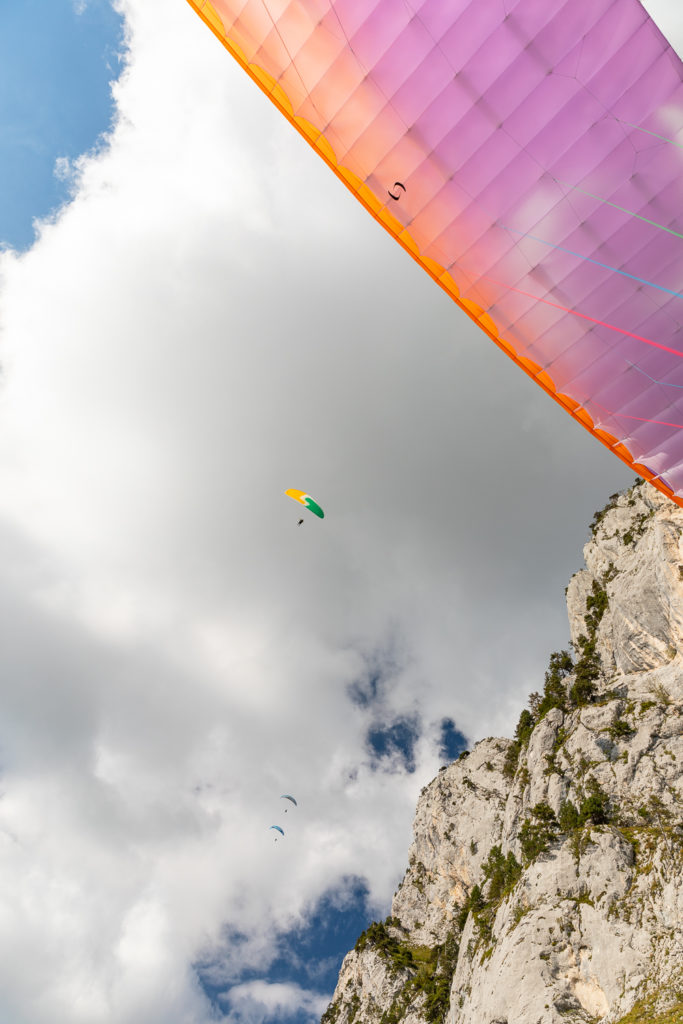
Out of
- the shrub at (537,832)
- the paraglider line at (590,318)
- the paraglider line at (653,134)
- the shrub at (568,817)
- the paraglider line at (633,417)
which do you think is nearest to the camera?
the paraglider line at (653,134)

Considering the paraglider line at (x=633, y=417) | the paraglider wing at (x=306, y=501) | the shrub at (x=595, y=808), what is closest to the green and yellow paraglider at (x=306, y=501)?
the paraglider wing at (x=306, y=501)

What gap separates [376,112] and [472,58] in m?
1.74

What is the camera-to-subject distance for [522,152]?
10.8 meters

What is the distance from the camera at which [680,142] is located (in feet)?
32.8

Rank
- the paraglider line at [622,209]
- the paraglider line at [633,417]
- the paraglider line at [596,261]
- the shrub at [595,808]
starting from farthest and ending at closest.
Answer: the shrub at [595,808] < the paraglider line at [633,417] < the paraglider line at [596,261] < the paraglider line at [622,209]

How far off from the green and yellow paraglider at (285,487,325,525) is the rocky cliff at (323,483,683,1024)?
25738mm

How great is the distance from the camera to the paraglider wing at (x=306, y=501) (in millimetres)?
31375

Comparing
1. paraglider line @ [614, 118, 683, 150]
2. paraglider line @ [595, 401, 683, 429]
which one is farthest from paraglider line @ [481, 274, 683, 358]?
paraglider line @ [614, 118, 683, 150]

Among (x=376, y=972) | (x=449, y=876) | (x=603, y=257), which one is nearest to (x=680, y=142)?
(x=603, y=257)

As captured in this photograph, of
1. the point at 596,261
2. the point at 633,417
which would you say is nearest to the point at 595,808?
the point at 633,417

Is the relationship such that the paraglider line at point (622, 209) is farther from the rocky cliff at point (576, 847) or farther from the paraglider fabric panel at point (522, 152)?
the rocky cliff at point (576, 847)

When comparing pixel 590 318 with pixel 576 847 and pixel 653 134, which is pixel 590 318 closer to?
pixel 653 134

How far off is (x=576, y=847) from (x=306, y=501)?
94.1 feet

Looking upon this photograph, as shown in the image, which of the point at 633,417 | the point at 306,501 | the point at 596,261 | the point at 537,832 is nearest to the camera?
the point at 596,261
